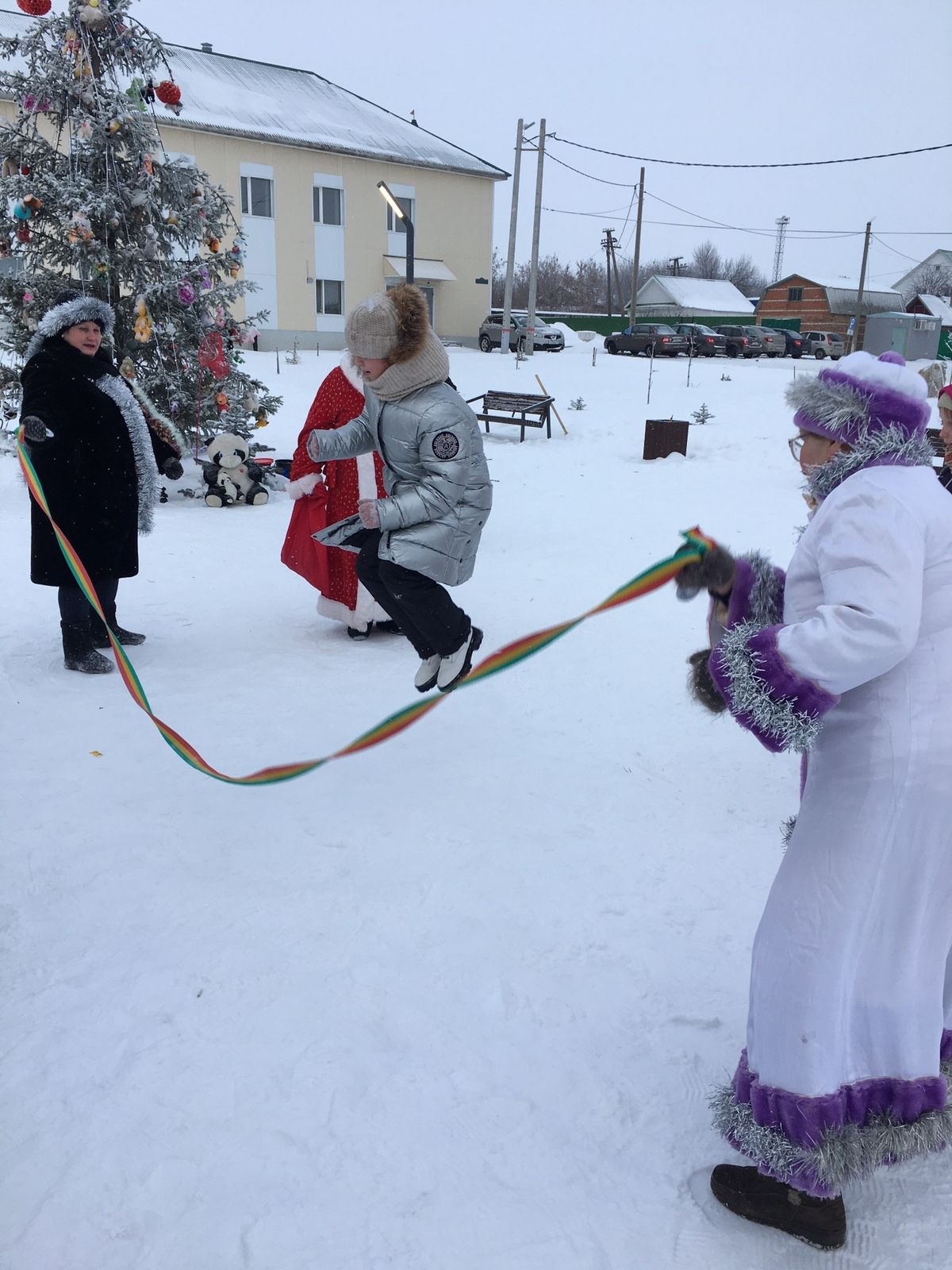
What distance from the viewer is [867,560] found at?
1.63 meters

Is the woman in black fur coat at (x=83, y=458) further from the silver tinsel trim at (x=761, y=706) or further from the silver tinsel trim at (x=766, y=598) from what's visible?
the silver tinsel trim at (x=761, y=706)

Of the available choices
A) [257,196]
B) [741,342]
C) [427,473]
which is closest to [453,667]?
[427,473]

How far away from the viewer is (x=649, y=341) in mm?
30188

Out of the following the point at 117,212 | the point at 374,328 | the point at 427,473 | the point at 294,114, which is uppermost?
the point at 294,114

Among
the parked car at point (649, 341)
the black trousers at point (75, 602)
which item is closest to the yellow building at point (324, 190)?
the parked car at point (649, 341)

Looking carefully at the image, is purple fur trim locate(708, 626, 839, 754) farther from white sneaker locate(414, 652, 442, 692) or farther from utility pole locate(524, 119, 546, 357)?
utility pole locate(524, 119, 546, 357)

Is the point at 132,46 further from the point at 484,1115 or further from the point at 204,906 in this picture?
the point at 484,1115

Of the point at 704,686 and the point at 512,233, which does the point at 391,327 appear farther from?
the point at 512,233

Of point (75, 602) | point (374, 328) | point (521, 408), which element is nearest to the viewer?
point (374, 328)

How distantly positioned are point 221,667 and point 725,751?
2699 millimetres

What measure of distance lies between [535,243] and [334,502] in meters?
24.0


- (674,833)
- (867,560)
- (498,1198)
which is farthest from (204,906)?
(867,560)

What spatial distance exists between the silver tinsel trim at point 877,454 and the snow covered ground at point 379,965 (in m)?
1.53

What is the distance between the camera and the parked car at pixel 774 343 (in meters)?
32.7
